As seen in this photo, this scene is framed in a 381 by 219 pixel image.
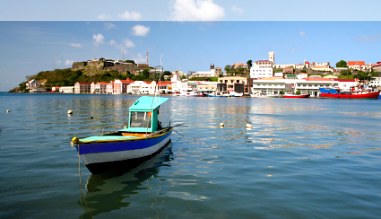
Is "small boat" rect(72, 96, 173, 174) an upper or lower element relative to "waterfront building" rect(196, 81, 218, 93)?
lower

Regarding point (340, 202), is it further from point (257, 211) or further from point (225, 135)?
point (225, 135)

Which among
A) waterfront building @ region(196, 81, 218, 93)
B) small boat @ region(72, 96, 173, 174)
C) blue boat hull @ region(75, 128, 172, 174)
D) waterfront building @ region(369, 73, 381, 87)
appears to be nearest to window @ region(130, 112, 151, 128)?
small boat @ region(72, 96, 173, 174)

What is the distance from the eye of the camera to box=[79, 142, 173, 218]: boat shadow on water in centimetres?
1099

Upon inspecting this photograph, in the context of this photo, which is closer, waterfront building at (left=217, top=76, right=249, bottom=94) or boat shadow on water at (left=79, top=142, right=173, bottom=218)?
boat shadow on water at (left=79, top=142, right=173, bottom=218)

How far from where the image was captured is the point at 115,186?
13.1m

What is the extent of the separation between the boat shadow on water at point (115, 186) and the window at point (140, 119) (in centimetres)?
241

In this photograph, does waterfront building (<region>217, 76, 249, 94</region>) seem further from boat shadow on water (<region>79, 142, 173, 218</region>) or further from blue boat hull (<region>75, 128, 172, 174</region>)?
blue boat hull (<region>75, 128, 172, 174</region>)

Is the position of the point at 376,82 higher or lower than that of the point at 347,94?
higher

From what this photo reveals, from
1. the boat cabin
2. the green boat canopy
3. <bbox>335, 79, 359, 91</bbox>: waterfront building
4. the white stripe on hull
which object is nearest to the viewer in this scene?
the white stripe on hull

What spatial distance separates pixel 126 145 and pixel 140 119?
5.00m

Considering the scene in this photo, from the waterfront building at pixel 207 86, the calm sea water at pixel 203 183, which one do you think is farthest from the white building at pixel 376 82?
the calm sea water at pixel 203 183

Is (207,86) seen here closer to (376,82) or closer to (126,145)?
(376,82)

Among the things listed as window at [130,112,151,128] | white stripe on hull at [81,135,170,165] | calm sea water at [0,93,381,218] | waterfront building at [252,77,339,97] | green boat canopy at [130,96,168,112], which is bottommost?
calm sea water at [0,93,381,218]

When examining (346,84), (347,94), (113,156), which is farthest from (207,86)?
(113,156)
